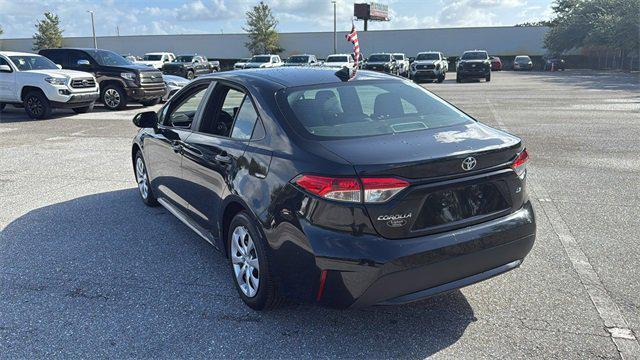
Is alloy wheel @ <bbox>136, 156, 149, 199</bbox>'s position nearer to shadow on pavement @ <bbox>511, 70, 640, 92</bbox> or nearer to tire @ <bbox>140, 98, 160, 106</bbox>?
tire @ <bbox>140, 98, 160, 106</bbox>

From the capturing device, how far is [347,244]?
2.82 meters

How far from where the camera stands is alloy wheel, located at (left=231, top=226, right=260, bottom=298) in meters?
3.47

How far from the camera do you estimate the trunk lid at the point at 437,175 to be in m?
2.83

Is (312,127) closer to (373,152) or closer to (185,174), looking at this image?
(373,152)

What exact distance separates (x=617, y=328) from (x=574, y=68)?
5986 cm

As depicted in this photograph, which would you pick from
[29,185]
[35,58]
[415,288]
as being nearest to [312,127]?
[415,288]

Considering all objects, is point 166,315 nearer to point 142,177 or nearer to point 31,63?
point 142,177

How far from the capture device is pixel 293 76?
400cm

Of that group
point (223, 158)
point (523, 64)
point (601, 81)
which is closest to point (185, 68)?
point (601, 81)

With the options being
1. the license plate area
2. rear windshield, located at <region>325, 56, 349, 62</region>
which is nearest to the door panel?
the license plate area

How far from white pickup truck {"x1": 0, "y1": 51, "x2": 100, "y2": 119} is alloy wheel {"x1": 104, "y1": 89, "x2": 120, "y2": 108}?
4.21 ft

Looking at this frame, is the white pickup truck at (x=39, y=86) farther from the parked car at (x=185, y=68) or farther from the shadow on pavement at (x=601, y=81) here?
the shadow on pavement at (x=601, y=81)

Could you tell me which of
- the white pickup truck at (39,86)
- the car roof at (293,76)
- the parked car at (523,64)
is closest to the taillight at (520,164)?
the car roof at (293,76)

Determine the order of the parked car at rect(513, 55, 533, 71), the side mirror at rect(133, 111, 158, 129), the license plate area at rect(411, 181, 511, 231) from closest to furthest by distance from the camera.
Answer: the license plate area at rect(411, 181, 511, 231) < the side mirror at rect(133, 111, 158, 129) < the parked car at rect(513, 55, 533, 71)
